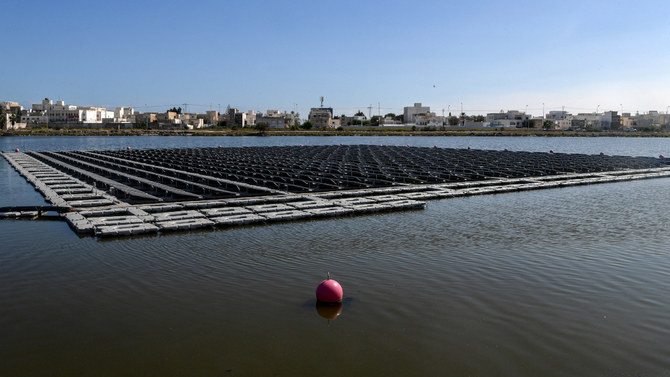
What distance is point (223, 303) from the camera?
930cm

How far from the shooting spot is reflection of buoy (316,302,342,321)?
8858 mm

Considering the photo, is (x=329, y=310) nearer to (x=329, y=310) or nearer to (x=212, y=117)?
(x=329, y=310)

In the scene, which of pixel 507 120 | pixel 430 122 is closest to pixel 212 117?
pixel 430 122

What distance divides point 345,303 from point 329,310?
0.40 m

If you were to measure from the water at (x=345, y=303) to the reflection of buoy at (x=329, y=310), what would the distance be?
0.12 m

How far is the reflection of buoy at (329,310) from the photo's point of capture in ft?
29.1

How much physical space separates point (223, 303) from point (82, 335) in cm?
231

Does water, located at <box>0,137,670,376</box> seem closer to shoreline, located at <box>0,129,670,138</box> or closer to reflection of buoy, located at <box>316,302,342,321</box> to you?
reflection of buoy, located at <box>316,302,342,321</box>

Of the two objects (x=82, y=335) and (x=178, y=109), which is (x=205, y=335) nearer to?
(x=82, y=335)

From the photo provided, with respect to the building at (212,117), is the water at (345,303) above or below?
below

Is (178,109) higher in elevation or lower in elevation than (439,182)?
higher

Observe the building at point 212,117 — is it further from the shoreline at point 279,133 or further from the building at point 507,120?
the building at point 507,120

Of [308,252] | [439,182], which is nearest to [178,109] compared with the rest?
[439,182]

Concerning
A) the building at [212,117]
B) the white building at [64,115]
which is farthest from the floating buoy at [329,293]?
the building at [212,117]
